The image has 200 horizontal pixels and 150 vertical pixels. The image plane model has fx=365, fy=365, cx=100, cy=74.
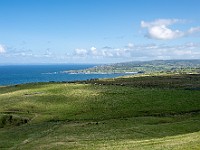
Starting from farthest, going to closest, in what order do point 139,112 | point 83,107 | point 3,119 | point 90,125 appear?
point 83,107, point 139,112, point 3,119, point 90,125

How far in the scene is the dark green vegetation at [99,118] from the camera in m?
55.8

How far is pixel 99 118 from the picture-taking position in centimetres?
9294

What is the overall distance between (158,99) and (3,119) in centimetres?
5047

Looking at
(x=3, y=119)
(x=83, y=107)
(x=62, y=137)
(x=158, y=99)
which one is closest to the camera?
(x=62, y=137)

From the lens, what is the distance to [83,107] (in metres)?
106

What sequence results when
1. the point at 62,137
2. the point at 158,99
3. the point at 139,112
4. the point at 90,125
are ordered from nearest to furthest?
the point at 62,137 < the point at 90,125 < the point at 139,112 < the point at 158,99

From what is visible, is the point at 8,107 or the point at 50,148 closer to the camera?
the point at 50,148

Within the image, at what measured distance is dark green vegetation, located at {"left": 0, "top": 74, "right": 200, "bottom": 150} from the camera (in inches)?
2199

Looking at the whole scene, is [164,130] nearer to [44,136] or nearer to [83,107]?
[44,136]

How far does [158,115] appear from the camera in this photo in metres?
95.1

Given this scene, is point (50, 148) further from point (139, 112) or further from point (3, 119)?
point (139, 112)

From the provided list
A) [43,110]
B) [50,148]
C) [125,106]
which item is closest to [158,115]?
[125,106]

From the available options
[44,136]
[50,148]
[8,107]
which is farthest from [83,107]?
[50,148]

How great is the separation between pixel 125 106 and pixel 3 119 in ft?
118
